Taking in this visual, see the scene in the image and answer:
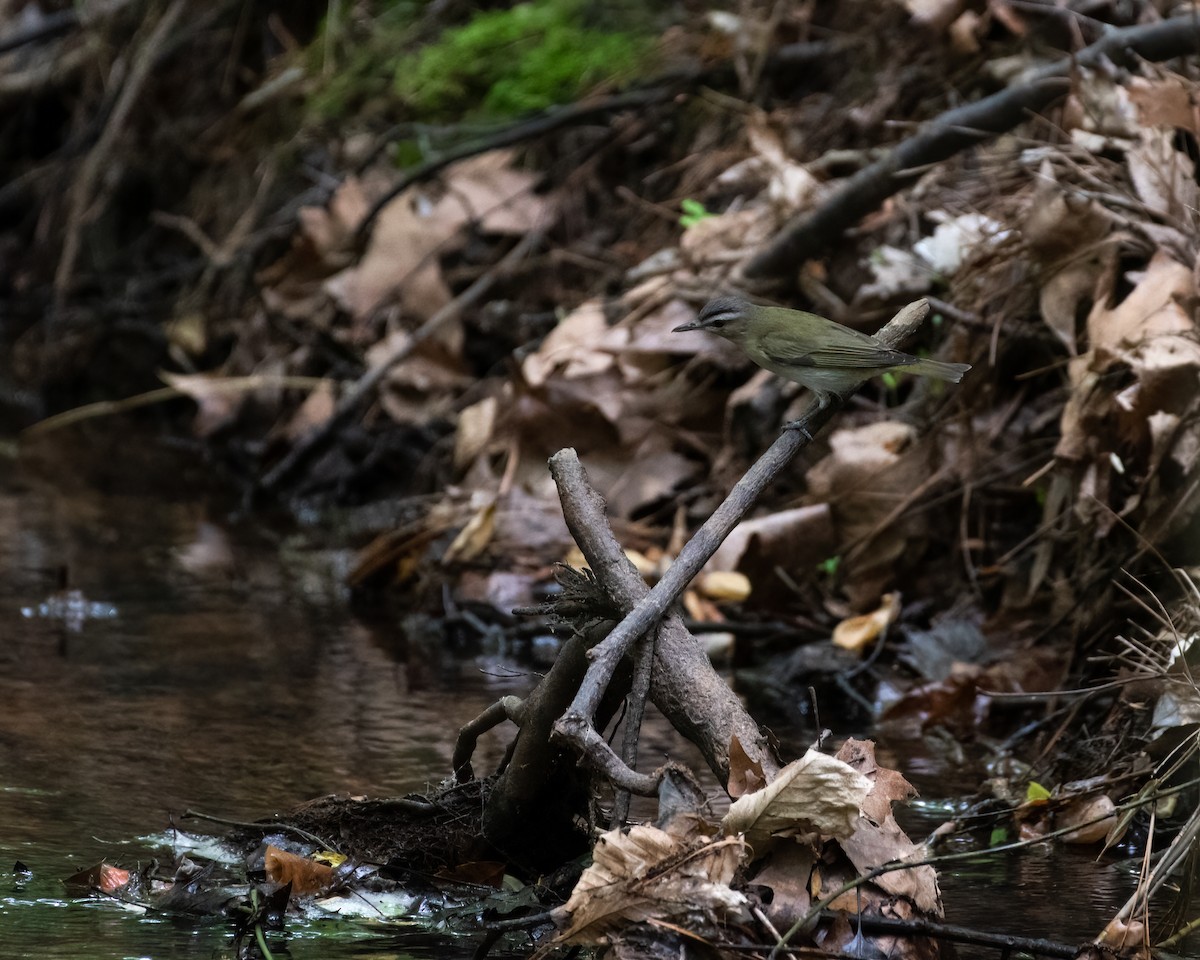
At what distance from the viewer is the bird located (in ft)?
12.3

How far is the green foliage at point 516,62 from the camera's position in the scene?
7762 millimetres

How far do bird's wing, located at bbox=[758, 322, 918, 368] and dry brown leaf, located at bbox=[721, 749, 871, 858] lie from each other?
1.68m

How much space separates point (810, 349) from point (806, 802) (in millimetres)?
2030

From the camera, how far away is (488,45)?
27.0 feet

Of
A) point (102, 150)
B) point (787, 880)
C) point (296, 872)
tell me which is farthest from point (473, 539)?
point (102, 150)

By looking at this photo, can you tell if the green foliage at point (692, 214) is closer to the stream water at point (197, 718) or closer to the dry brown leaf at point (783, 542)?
the dry brown leaf at point (783, 542)

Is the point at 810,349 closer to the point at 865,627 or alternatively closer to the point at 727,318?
the point at 727,318

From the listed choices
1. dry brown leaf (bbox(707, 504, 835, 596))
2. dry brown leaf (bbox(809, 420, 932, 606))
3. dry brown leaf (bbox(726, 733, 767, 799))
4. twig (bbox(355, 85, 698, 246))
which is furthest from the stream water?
twig (bbox(355, 85, 698, 246))

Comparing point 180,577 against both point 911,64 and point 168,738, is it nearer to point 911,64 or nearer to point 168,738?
point 168,738

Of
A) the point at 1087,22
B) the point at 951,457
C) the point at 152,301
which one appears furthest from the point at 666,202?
the point at 152,301

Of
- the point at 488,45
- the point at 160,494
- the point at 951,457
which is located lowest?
the point at 160,494

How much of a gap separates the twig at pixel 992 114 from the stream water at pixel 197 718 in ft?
6.08

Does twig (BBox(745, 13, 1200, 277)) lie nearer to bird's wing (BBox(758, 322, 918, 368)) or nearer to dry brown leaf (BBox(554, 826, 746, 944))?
bird's wing (BBox(758, 322, 918, 368))

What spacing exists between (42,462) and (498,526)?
3153 mm
